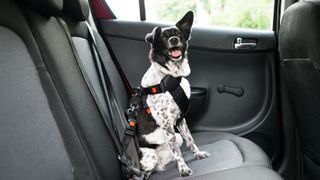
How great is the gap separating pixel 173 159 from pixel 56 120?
0.93 meters

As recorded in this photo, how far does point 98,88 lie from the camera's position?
1.93 meters

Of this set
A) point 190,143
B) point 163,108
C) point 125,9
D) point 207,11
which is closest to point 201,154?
point 190,143

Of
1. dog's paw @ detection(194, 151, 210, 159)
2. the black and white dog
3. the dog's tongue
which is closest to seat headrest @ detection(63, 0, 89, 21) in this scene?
the black and white dog

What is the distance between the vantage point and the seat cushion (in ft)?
5.29

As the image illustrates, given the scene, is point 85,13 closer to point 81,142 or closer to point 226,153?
point 81,142

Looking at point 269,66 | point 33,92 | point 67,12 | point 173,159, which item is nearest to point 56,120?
point 33,92

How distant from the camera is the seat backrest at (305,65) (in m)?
1.54

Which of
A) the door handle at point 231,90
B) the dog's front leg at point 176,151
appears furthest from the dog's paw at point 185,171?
the door handle at point 231,90

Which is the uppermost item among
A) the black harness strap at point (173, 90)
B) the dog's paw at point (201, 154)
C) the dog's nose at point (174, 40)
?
the dog's nose at point (174, 40)

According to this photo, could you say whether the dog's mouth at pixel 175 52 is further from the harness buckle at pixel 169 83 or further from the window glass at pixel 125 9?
the window glass at pixel 125 9

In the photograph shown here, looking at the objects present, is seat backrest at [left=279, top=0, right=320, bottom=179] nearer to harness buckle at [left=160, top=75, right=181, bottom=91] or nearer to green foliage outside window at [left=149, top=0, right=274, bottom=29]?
harness buckle at [left=160, top=75, right=181, bottom=91]

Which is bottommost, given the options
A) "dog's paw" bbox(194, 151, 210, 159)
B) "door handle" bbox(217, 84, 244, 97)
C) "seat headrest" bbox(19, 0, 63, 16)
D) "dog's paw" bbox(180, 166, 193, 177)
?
"dog's paw" bbox(194, 151, 210, 159)

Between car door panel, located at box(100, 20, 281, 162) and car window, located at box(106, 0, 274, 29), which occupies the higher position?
car window, located at box(106, 0, 274, 29)

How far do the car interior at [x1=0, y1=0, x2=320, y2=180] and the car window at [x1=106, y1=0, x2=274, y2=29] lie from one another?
0.32ft
